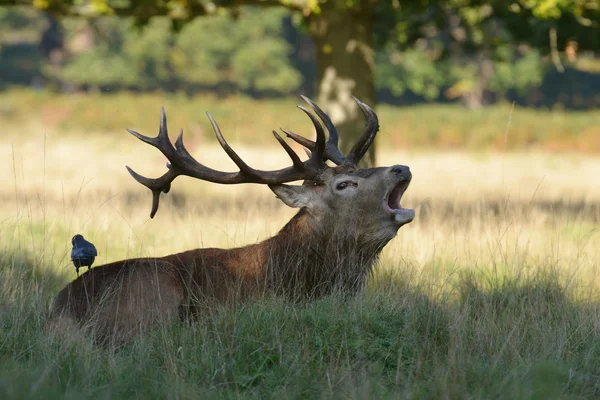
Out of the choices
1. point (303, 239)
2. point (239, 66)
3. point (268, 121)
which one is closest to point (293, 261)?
point (303, 239)

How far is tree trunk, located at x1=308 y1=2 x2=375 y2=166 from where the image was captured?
1198cm

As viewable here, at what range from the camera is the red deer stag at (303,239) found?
6016 millimetres

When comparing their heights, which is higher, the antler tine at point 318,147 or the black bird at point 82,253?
the antler tine at point 318,147

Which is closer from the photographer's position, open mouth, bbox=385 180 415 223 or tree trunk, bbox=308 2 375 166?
open mouth, bbox=385 180 415 223

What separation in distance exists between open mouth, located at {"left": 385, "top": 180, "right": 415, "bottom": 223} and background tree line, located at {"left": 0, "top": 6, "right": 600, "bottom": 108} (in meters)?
36.6

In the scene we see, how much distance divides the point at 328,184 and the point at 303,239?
44 centimetres

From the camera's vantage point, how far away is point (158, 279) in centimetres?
583

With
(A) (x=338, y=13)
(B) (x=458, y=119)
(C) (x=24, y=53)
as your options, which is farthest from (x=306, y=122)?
(C) (x=24, y=53)

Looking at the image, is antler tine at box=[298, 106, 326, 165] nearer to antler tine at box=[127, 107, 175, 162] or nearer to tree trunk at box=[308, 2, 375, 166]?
antler tine at box=[127, 107, 175, 162]

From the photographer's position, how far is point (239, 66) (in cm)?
5025

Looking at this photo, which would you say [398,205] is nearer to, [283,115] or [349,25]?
[349,25]

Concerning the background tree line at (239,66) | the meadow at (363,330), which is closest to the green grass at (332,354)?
the meadow at (363,330)

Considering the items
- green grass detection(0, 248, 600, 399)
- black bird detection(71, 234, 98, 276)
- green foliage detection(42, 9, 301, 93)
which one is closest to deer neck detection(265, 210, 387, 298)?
green grass detection(0, 248, 600, 399)

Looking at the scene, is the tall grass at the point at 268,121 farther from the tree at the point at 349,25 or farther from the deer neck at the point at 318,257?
the deer neck at the point at 318,257
